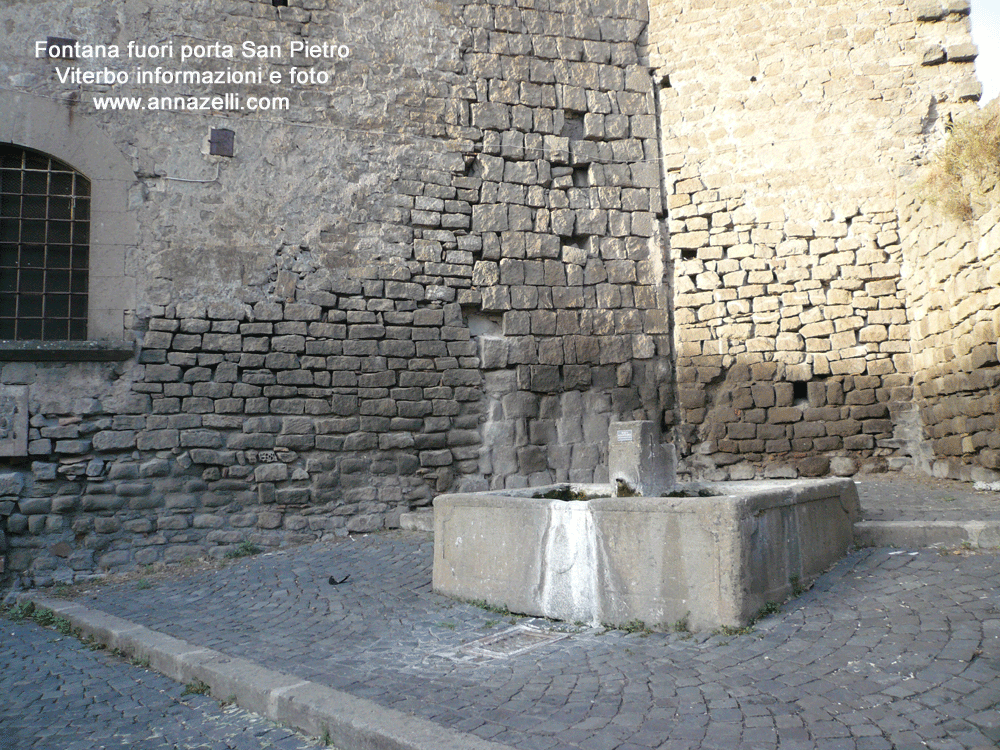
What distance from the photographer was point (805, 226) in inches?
303

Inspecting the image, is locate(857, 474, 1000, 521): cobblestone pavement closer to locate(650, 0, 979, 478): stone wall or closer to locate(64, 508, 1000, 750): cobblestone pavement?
locate(650, 0, 979, 478): stone wall

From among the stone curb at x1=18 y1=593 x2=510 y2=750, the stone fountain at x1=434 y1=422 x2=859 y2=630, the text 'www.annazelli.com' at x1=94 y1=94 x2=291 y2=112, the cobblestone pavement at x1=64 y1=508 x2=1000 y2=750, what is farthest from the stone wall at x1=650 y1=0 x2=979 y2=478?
the stone curb at x1=18 y1=593 x2=510 y2=750

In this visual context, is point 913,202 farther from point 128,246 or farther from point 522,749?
point 128,246

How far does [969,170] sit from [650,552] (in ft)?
16.3

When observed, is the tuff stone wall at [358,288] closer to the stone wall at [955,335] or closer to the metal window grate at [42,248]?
the metal window grate at [42,248]

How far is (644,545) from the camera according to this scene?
3566 mm

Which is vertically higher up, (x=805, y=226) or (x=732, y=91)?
(x=732, y=91)

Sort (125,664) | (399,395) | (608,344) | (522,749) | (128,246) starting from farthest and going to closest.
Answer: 1. (608,344)
2. (399,395)
3. (128,246)
4. (125,664)
5. (522,749)

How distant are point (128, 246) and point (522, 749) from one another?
5.94 meters

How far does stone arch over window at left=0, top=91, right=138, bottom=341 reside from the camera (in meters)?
6.40

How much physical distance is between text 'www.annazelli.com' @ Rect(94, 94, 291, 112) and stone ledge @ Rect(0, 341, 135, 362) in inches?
88.2

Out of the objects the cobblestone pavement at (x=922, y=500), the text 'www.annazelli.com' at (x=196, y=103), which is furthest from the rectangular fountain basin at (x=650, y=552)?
the text 'www.annazelli.com' at (x=196, y=103)

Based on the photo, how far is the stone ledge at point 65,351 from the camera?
605cm

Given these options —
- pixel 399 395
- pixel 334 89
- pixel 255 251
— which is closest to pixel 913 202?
pixel 399 395
